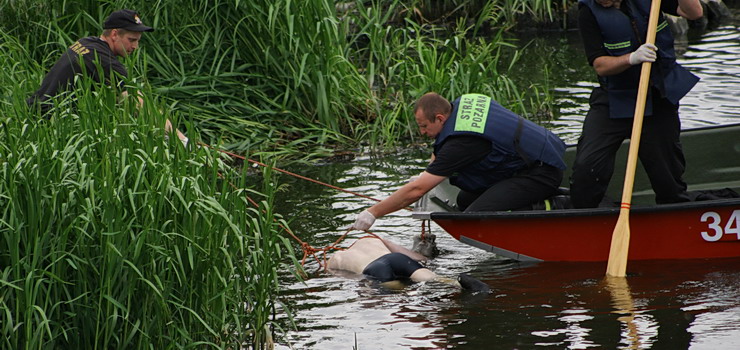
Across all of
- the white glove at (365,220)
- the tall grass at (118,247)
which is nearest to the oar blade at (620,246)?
the white glove at (365,220)

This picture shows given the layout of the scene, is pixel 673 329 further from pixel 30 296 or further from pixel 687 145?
pixel 30 296

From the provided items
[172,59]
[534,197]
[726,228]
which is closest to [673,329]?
[726,228]

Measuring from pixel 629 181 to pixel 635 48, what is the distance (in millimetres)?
821

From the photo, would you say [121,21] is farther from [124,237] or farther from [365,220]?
[124,237]

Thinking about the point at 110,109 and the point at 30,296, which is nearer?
the point at 30,296

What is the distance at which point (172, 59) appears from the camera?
1008 centimetres

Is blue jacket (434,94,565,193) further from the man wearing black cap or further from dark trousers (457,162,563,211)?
the man wearing black cap

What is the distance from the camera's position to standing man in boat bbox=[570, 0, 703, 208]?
6410 millimetres

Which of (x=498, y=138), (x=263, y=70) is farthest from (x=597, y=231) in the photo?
(x=263, y=70)

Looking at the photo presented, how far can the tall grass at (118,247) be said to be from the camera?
4.43 meters

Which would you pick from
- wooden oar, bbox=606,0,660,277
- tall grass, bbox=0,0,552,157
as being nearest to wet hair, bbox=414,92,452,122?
wooden oar, bbox=606,0,660,277

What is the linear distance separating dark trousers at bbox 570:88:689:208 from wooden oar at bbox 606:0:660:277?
0.17m

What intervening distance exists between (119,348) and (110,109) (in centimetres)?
143

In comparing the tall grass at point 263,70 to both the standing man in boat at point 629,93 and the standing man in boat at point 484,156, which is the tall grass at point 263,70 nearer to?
the standing man in boat at point 484,156
